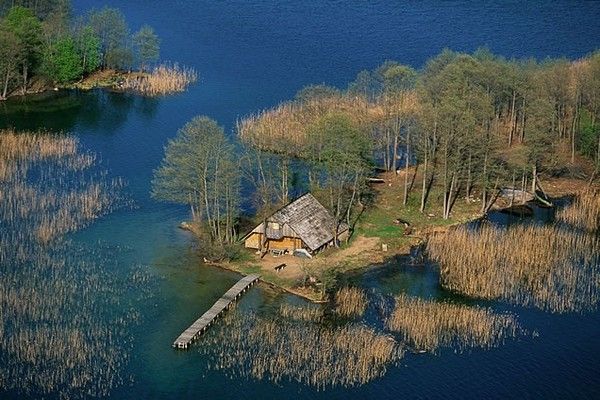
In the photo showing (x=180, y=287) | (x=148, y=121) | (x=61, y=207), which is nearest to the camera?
(x=180, y=287)

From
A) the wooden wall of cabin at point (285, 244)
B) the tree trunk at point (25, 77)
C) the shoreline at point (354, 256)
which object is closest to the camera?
the shoreline at point (354, 256)

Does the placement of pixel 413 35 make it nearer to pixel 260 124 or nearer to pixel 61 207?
pixel 260 124

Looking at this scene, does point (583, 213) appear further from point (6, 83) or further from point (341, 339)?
point (6, 83)

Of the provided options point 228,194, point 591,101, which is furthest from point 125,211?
point 591,101

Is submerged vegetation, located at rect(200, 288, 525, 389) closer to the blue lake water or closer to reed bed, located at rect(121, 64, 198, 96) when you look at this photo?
the blue lake water

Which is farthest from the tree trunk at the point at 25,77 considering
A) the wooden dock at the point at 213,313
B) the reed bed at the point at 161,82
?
the wooden dock at the point at 213,313

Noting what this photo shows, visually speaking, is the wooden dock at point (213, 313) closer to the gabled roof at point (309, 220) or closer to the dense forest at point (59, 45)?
the gabled roof at point (309, 220)
